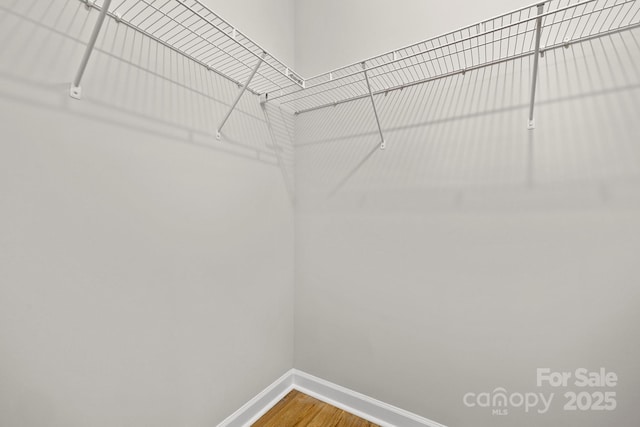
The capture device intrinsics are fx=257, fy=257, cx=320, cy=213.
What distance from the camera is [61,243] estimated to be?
0.76 metres

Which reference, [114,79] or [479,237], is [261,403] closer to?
[479,237]

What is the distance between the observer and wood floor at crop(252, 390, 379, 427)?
4.45ft

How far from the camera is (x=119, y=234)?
88cm

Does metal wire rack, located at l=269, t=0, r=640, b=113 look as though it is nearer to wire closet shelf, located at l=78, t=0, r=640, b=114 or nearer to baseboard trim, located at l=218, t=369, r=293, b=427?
wire closet shelf, located at l=78, t=0, r=640, b=114

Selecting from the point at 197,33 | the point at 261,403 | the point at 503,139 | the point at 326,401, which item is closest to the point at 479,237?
the point at 503,139

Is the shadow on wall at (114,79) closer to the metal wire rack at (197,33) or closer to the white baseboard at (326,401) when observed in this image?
the metal wire rack at (197,33)

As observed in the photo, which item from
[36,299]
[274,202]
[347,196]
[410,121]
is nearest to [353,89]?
[410,121]

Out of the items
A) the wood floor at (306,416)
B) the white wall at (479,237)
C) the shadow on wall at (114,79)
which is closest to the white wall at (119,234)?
the shadow on wall at (114,79)

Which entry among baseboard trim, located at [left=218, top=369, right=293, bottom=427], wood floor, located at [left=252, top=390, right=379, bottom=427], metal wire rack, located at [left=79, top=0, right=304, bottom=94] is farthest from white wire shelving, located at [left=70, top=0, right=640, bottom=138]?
wood floor, located at [left=252, top=390, right=379, bottom=427]

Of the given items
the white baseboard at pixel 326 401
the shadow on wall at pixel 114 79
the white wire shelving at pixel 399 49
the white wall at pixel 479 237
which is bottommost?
the white baseboard at pixel 326 401

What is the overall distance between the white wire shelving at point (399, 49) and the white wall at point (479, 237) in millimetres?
64

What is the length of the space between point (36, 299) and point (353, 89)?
1.60 metres

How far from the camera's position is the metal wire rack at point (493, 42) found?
36.3 inches

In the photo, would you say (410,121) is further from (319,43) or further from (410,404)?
(410,404)
